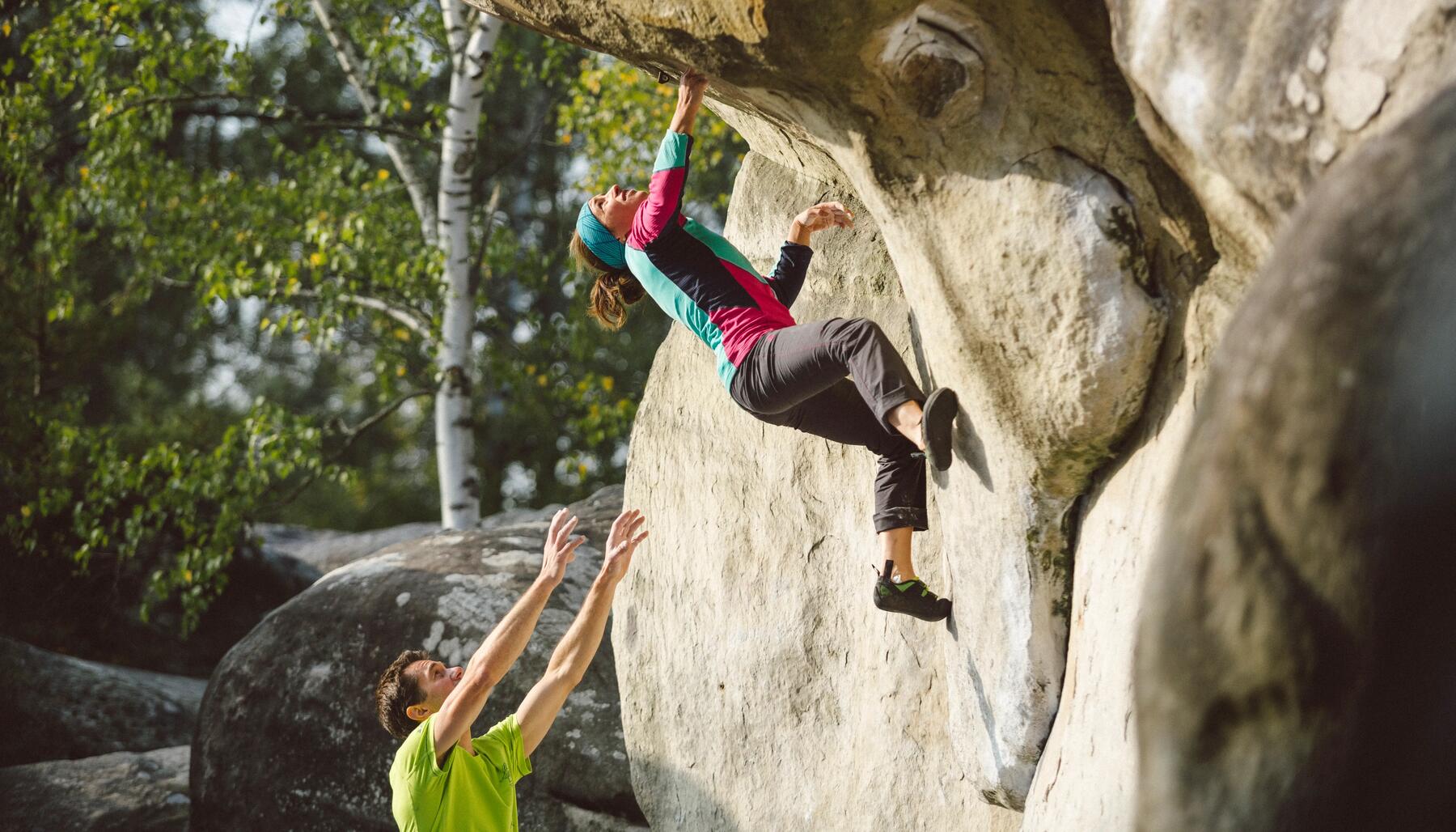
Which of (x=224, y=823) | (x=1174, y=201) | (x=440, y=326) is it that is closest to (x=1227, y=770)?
(x=1174, y=201)

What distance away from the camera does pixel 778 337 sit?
4223mm

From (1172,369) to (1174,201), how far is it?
0.43 meters

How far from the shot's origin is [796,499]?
527cm

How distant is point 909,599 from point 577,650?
1.14 meters

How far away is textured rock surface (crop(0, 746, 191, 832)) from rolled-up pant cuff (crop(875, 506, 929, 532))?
518 centimetres

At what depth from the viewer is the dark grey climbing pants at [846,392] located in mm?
3920

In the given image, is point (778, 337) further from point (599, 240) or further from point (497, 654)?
point (497, 654)

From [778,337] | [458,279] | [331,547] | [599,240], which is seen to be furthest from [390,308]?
[778,337]

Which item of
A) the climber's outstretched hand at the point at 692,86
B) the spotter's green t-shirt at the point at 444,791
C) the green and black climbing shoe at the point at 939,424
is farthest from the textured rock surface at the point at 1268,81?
the spotter's green t-shirt at the point at 444,791

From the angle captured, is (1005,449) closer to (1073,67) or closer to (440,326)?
(1073,67)

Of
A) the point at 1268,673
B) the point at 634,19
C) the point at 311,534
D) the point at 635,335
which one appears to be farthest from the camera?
the point at 635,335

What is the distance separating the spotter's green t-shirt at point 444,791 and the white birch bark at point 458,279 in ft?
17.9

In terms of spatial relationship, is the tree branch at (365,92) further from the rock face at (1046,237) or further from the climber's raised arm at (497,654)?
the climber's raised arm at (497,654)

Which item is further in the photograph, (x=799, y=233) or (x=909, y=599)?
(x=799, y=233)
